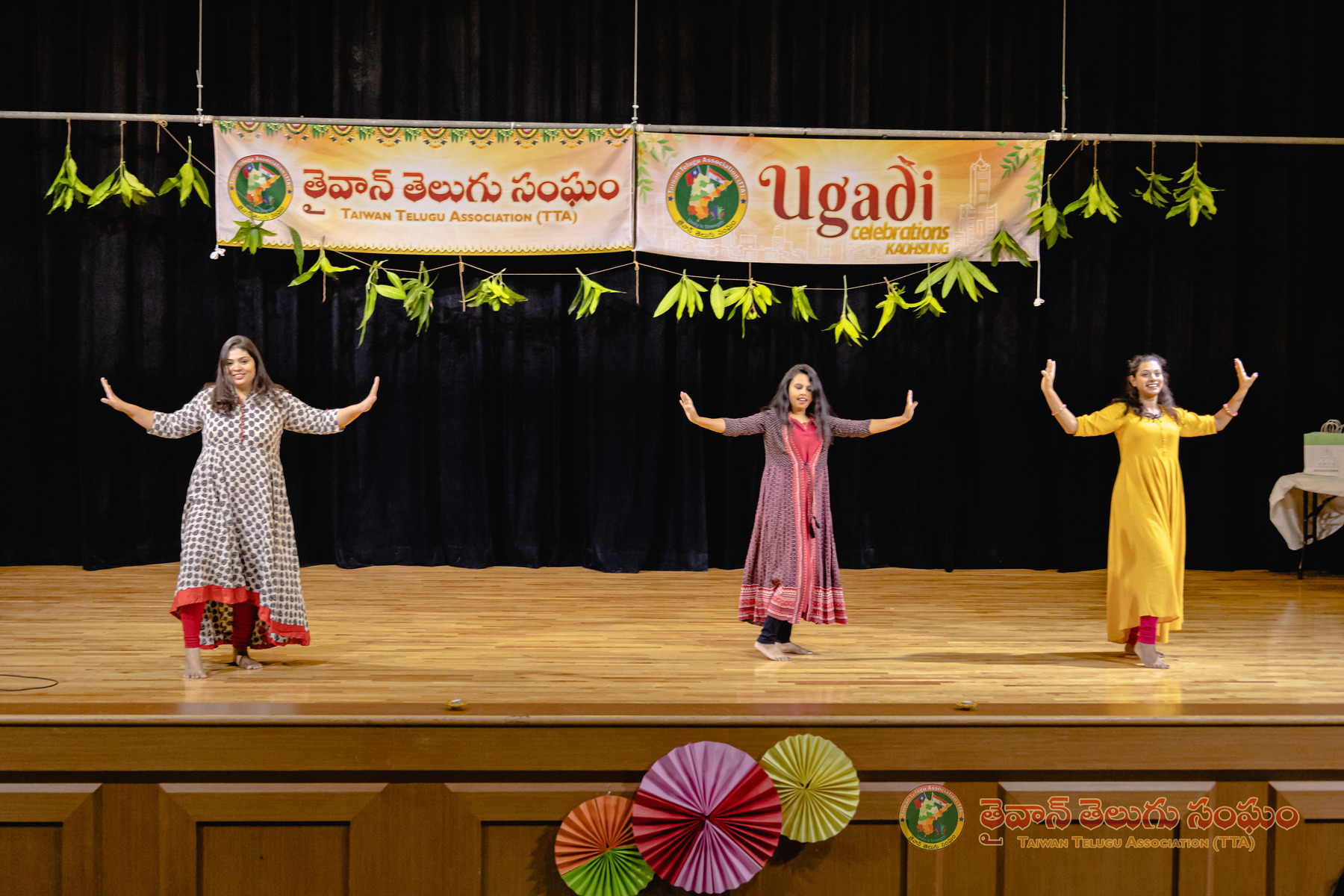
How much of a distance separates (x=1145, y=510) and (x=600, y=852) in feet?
8.03

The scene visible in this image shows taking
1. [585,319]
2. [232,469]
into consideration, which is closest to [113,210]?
[585,319]

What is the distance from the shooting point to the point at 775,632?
388 cm

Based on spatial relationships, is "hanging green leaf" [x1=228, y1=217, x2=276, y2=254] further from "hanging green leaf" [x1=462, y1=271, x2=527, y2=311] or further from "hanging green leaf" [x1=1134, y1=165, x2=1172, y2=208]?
"hanging green leaf" [x1=1134, y1=165, x2=1172, y2=208]

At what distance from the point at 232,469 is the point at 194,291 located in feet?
9.38

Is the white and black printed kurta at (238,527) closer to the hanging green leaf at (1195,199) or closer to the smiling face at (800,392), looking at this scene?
the smiling face at (800,392)

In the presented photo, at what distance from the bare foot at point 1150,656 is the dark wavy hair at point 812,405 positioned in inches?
52.9

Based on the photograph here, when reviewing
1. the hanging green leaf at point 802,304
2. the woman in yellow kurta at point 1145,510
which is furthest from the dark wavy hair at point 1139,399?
the hanging green leaf at point 802,304

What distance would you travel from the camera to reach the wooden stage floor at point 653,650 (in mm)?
3023

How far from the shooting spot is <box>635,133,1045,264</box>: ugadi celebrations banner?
17.8ft

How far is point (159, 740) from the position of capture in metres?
2.29

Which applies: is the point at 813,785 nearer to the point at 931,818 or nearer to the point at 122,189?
the point at 931,818

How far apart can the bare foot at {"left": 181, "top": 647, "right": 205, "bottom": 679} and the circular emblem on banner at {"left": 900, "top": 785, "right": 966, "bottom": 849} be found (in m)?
2.31

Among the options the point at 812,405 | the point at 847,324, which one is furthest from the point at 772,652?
the point at 847,324

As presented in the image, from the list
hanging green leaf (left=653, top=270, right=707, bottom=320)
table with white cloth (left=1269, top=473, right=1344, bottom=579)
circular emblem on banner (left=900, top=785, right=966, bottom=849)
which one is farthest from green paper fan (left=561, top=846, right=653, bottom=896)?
table with white cloth (left=1269, top=473, right=1344, bottom=579)
